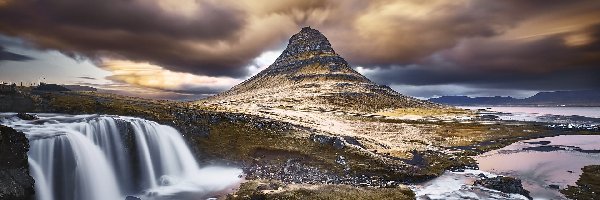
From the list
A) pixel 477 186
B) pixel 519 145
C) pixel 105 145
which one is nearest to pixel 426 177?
pixel 477 186

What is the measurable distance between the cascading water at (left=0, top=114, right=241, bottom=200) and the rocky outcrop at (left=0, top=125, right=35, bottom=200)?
54.4 inches

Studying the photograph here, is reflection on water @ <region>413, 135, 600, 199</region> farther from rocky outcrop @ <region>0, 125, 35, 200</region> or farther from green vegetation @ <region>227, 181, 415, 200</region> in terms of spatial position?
rocky outcrop @ <region>0, 125, 35, 200</region>

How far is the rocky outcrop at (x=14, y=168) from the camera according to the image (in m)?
23.2

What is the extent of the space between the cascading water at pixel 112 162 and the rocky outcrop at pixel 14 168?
1.38 metres

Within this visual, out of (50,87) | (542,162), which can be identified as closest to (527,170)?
(542,162)

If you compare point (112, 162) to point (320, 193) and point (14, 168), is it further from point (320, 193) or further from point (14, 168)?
point (320, 193)

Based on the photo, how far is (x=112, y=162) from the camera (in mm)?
35094

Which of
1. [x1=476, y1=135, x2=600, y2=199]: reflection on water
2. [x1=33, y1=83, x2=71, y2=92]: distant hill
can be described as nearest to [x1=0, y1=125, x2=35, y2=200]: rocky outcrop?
[x1=476, y1=135, x2=600, y2=199]: reflection on water

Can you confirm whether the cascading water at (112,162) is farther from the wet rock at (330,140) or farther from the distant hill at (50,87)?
the distant hill at (50,87)

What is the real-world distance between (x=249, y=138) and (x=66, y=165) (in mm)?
27584

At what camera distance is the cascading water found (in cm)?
2850

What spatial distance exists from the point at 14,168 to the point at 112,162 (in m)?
10.5

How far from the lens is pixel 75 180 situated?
29.1m

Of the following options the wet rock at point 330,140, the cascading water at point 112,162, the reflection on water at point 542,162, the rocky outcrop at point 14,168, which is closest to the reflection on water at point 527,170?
the reflection on water at point 542,162
